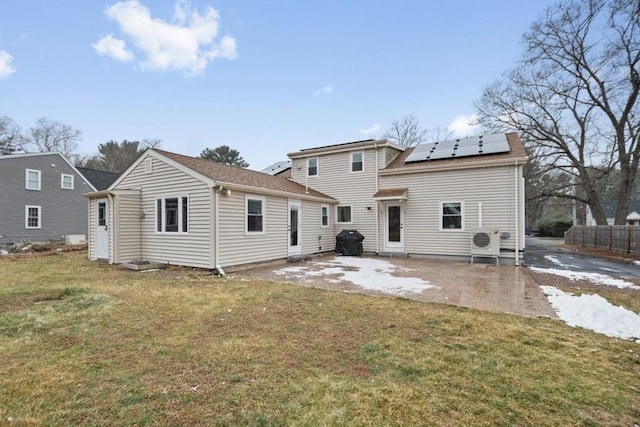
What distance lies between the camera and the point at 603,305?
5312 millimetres

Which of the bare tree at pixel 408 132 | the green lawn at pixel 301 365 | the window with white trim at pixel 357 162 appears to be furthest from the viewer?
the bare tree at pixel 408 132

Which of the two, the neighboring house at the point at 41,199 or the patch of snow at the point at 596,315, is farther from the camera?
the neighboring house at the point at 41,199

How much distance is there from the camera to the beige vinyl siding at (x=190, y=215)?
8.70 m

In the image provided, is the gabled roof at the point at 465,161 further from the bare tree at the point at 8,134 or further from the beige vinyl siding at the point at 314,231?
the bare tree at the point at 8,134

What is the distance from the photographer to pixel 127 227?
32.7 ft

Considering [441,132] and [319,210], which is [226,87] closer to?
[319,210]

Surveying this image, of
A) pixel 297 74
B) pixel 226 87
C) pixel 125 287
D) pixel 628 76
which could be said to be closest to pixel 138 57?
pixel 226 87

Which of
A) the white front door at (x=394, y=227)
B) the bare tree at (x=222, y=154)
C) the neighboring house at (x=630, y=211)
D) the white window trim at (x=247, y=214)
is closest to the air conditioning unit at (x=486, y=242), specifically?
the white front door at (x=394, y=227)

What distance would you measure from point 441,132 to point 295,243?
82.5 ft

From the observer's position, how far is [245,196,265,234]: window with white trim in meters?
9.59

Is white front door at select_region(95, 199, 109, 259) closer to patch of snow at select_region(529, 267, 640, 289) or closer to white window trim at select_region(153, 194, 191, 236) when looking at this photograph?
white window trim at select_region(153, 194, 191, 236)

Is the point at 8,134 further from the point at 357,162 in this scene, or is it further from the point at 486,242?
the point at 486,242

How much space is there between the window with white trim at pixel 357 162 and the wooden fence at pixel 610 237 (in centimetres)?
1149

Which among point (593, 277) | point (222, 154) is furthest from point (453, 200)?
point (222, 154)
